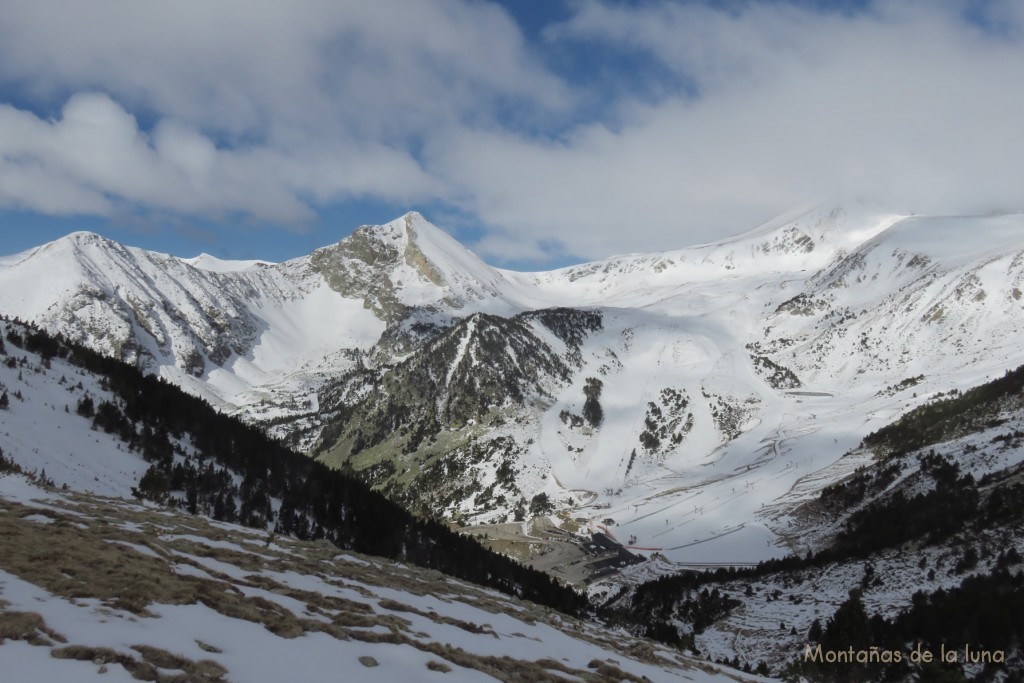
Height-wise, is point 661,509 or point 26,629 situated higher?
point 661,509

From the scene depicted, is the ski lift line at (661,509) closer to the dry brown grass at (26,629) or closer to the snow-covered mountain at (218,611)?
the snow-covered mountain at (218,611)

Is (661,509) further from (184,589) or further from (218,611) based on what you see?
(218,611)

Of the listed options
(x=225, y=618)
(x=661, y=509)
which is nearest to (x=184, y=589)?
(x=225, y=618)

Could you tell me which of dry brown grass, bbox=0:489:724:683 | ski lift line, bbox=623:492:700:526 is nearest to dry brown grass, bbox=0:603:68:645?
dry brown grass, bbox=0:489:724:683

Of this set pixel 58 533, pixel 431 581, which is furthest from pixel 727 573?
pixel 58 533

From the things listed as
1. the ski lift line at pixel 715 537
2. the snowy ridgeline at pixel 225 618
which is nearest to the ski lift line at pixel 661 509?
the ski lift line at pixel 715 537

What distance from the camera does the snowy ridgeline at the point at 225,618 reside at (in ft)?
38.9

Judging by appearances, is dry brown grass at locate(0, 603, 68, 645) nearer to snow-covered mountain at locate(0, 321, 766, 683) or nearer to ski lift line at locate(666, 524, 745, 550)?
snow-covered mountain at locate(0, 321, 766, 683)

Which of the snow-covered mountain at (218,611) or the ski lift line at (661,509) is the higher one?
the ski lift line at (661,509)

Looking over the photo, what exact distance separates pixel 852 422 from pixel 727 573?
11086cm

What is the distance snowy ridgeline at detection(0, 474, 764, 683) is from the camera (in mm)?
11852

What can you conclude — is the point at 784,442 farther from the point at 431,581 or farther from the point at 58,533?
the point at 58,533

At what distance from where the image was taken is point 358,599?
22.9 metres

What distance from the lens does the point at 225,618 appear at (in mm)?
15508
